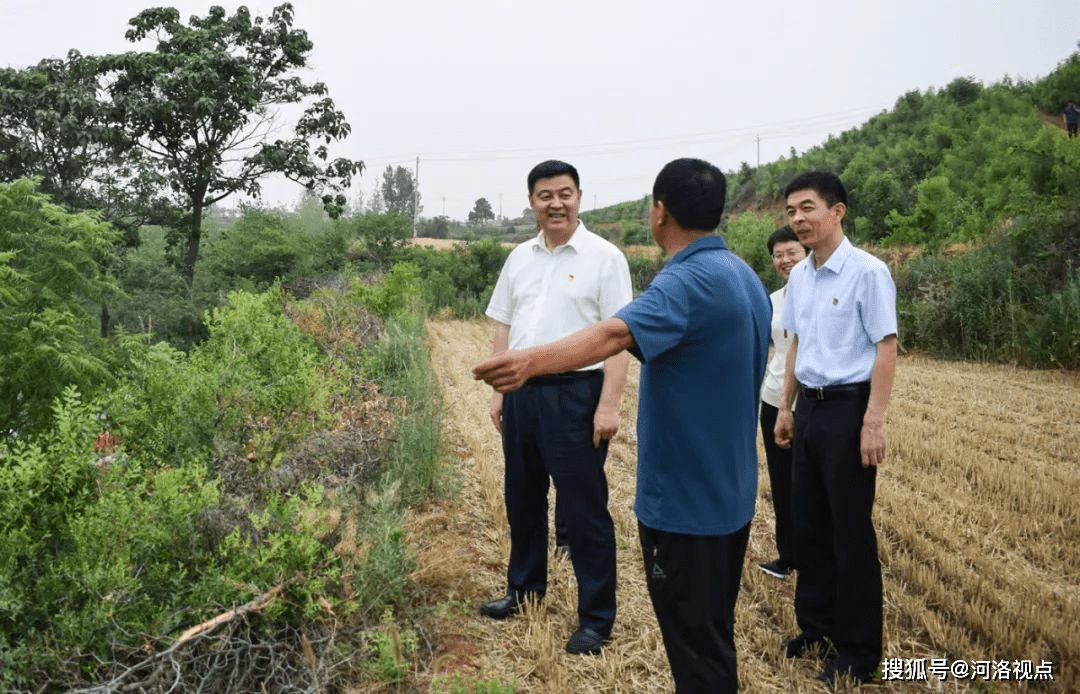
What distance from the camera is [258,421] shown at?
4.06 m

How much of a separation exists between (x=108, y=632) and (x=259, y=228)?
21610 millimetres

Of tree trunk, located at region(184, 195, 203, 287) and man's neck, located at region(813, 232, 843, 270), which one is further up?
tree trunk, located at region(184, 195, 203, 287)

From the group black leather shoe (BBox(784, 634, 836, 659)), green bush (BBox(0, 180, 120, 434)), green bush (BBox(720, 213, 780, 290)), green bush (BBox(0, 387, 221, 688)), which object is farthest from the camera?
green bush (BBox(720, 213, 780, 290))

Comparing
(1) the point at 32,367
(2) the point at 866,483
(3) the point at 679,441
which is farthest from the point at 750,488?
(1) the point at 32,367

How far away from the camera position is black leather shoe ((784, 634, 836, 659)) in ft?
10.6

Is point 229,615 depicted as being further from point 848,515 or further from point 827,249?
point 827,249

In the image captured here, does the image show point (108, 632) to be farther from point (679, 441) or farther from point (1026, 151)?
point (1026, 151)

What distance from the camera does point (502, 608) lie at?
3564 millimetres

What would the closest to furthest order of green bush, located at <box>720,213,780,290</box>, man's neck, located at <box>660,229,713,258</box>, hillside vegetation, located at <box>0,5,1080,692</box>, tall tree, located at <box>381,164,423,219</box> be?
man's neck, located at <box>660,229,713,258</box>, hillside vegetation, located at <box>0,5,1080,692</box>, green bush, located at <box>720,213,780,290</box>, tall tree, located at <box>381,164,423,219</box>

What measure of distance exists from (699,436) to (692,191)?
2.43 ft

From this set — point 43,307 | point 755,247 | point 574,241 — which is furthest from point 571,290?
point 755,247

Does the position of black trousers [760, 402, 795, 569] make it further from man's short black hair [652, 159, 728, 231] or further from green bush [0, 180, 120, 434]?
green bush [0, 180, 120, 434]

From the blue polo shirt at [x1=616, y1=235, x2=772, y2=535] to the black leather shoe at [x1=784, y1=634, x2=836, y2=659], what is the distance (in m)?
1.44

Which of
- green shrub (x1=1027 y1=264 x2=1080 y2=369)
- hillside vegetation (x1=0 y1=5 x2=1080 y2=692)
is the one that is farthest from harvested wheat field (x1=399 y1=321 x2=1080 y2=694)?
green shrub (x1=1027 y1=264 x2=1080 y2=369)
